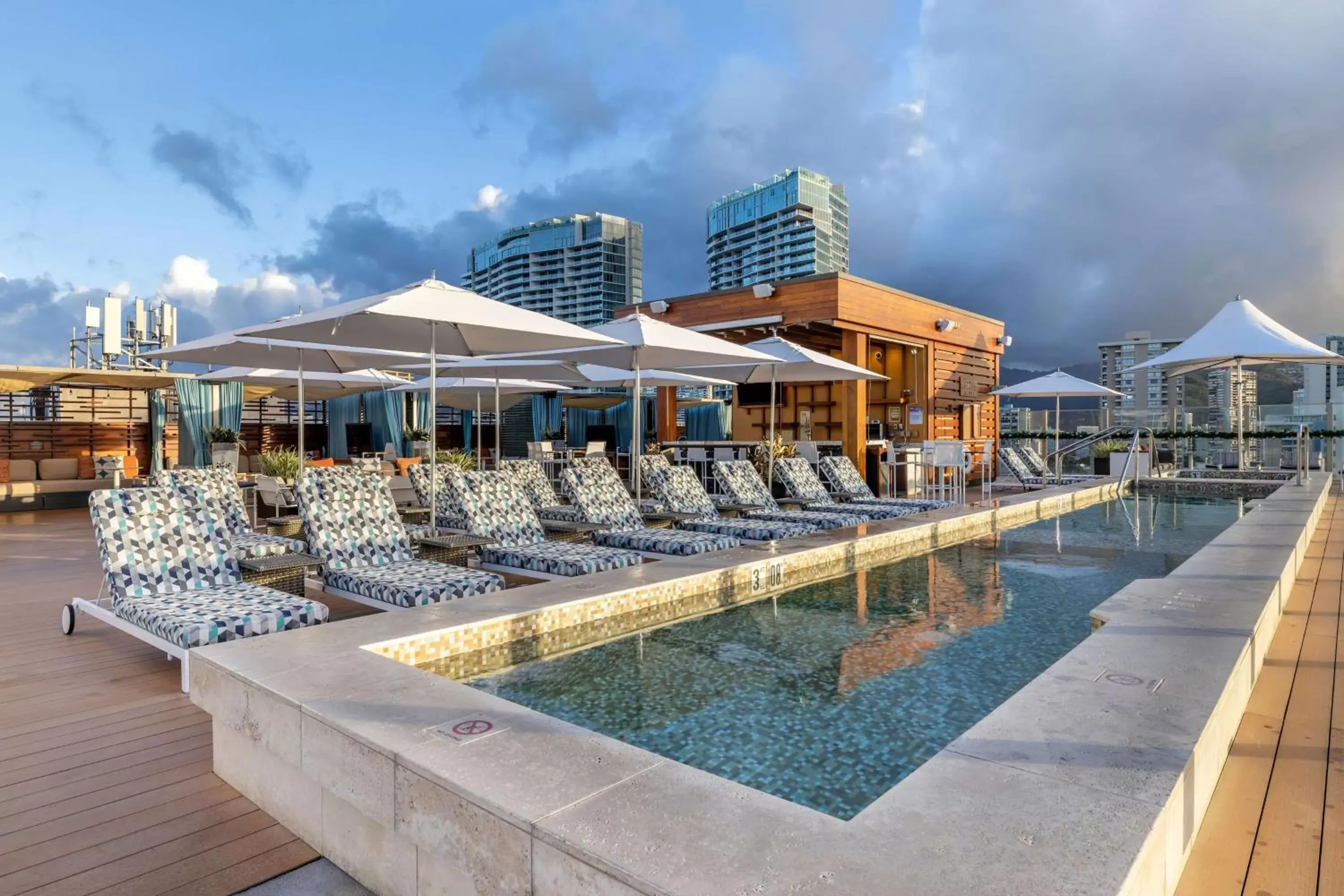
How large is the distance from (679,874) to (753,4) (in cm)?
1545

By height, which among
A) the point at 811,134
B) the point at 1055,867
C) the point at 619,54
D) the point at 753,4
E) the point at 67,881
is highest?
the point at 811,134

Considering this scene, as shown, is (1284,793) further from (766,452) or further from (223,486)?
(766,452)

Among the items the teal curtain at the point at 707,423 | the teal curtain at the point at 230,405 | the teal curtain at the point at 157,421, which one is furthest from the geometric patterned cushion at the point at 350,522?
the teal curtain at the point at 707,423

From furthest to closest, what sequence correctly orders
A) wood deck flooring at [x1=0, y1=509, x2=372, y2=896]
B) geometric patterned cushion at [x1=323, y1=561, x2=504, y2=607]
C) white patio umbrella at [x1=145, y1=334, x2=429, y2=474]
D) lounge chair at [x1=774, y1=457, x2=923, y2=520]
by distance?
lounge chair at [x1=774, y1=457, x2=923, y2=520], white patio umbrella at [x1=145, y1=334, x2=429, y2=474], geometric patterned cushion at [x1=323, y1=561, x2=504, y2=607], wood deck flooring at [x1=0, y1=509, x2=372, y2=896]

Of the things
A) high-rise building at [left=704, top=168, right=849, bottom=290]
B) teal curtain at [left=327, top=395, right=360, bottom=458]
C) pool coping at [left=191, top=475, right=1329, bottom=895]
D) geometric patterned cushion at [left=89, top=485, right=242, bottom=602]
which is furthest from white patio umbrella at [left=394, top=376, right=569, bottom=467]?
high-rise building at [left=704, top=168, right=849, bottom=290]

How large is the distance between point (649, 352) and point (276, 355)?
380cm

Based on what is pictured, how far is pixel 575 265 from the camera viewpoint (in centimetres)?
5981

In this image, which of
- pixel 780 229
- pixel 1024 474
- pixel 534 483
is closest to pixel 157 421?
pixel 534 483

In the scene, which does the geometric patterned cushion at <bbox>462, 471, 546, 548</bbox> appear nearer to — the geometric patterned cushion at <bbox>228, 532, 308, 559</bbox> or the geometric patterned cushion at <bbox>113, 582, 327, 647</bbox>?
the geometric patterned cushion at <bbox>228, 532, 308, 559</bbox>

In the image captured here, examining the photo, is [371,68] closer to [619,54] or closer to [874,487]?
[619,54]

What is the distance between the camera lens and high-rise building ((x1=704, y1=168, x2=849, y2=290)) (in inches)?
2228

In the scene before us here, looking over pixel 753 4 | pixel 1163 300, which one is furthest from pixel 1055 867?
pixel 1163 300

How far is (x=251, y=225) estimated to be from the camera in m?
56.8

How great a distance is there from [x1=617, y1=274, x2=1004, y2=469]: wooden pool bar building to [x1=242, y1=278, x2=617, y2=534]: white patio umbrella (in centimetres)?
707
